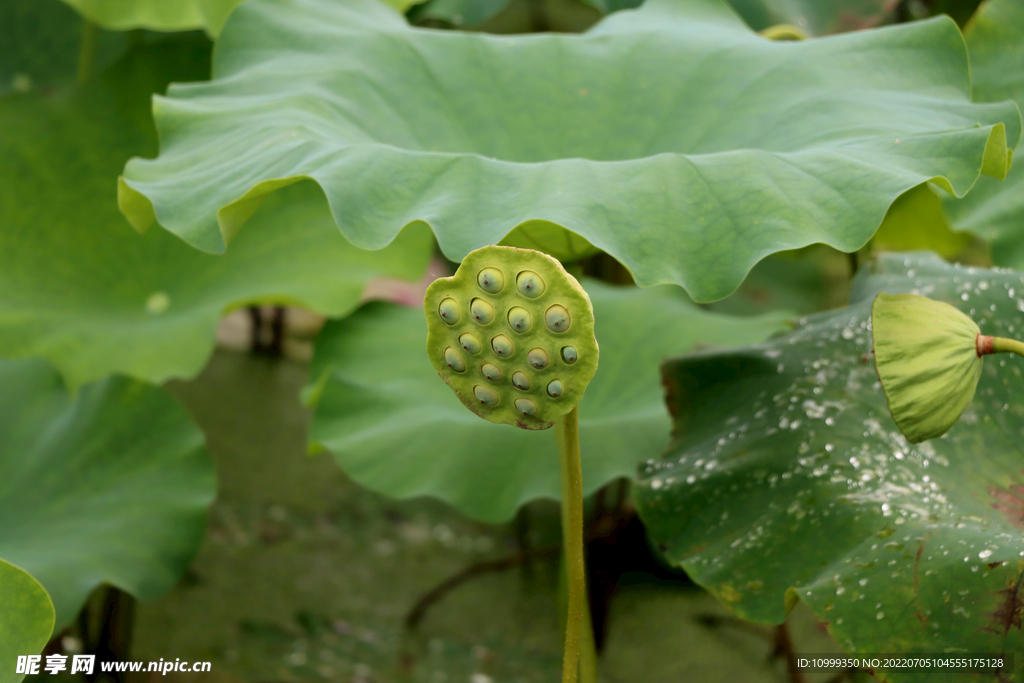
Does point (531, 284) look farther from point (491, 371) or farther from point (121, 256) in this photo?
point (121, 256)

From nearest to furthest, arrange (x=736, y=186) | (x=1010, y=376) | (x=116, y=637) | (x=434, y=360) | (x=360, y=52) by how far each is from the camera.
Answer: (x=434, y=360)
(x=736, y=186)
(x=1010, y=376)
(x=360, y=52)
(x=116, y=637)

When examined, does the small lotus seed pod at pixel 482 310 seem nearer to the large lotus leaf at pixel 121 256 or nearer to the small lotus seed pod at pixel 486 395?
the small lotus seed pod at pixel 486 395

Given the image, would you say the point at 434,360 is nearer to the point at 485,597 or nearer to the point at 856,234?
the point at 856,234

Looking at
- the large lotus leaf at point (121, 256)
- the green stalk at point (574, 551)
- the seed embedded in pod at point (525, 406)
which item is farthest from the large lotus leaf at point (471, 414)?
the seed embedded in pod at point (525, 406)

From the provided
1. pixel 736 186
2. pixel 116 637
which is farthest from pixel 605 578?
pixel 736 186

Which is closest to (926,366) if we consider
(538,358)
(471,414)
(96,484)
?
(538,358)

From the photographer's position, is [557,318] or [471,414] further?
[471,414]
